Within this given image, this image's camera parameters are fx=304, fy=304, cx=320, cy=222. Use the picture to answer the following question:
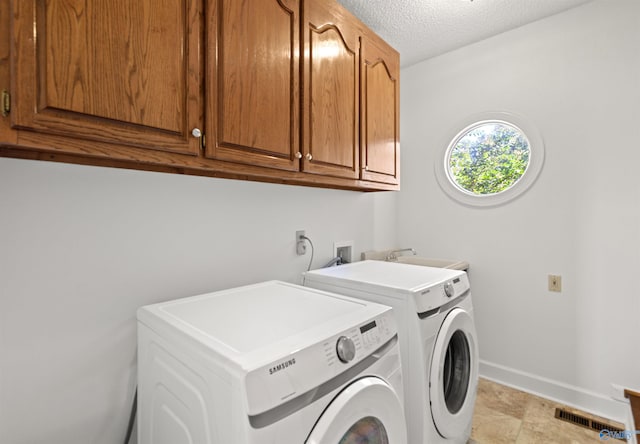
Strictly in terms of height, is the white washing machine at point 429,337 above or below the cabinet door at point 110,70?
below

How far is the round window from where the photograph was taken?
2152mm

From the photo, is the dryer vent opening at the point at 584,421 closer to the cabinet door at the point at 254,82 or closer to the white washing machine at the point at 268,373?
the white washing machine at the point at 268,373

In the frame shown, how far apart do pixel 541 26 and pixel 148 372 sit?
9.65 ft

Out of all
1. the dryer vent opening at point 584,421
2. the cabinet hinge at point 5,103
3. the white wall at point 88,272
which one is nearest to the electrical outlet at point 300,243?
the white wall at point 88,272

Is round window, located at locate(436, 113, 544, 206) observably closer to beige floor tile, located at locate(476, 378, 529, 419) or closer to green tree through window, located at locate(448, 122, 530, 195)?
green tree through window, located at locate(448, 122, 530, 195)

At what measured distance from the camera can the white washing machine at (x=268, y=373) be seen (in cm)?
65

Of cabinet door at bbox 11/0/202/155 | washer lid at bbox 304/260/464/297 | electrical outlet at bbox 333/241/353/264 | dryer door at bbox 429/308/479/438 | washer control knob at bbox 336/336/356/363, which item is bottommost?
dryer door at bbox 429/308/479/438

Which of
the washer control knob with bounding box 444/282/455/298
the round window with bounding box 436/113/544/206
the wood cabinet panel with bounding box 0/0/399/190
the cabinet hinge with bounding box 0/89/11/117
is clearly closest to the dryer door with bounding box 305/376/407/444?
the washer control knob with bounding box 444/282/455/298

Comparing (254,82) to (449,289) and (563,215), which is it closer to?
(449,289)

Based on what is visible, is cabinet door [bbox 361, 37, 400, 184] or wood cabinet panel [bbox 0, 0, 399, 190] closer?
wood cabinet panel [bbox 0, 0, 399, 190]

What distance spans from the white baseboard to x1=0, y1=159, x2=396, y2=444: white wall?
209cm

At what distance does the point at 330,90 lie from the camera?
1.46 meters

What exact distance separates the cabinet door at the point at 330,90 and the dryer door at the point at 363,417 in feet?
2.91

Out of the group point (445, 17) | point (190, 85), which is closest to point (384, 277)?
point (190, 85)
